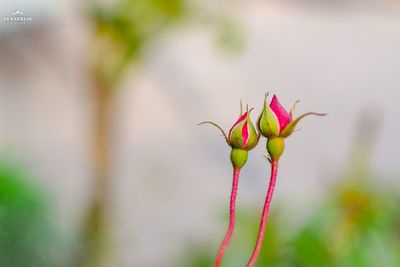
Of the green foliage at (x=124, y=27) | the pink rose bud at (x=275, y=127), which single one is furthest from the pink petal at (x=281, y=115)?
the green foliage at (x=124, y=27)

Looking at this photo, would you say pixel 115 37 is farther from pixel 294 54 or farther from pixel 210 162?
pixel 294 54

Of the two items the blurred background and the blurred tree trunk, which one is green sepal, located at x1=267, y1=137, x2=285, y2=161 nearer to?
the blurred background

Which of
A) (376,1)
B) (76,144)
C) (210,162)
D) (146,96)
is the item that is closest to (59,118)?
(76,144)

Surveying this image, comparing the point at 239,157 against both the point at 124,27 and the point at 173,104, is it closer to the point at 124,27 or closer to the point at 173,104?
the point at 124,27

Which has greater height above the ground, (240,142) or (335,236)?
(240,142)

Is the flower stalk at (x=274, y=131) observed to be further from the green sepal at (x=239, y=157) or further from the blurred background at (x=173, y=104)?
the blurred background at (x=173, y=104)

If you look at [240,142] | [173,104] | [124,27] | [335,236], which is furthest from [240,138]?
[173,104]
